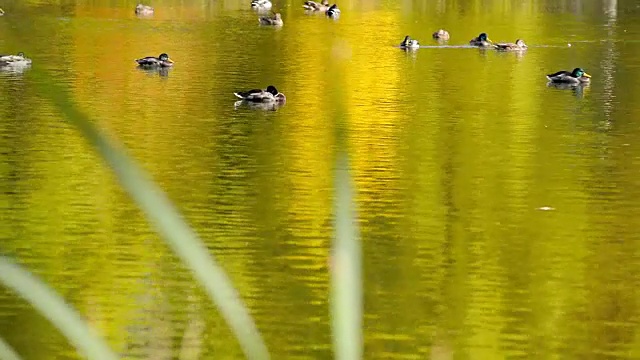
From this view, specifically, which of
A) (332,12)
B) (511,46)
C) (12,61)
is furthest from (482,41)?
(12,61)

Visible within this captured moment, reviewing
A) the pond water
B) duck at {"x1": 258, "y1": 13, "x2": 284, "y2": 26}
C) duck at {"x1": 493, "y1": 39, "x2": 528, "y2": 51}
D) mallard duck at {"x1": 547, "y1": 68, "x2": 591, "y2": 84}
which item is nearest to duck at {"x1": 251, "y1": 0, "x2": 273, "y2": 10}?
duck at {"x1": 258, "y1": 13, "x2": 284, "y2": 26}

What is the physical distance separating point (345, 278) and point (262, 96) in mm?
21135

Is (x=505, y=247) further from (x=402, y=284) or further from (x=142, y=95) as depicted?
(x=142, y=95)

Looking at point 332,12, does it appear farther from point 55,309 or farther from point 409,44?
point 55,309

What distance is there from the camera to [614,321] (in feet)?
31.7

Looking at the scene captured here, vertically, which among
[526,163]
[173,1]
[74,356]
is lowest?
[173,1]

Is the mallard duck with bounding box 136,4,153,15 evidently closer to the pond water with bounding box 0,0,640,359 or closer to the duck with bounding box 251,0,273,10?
the duck with bounding box 251,0,273,10

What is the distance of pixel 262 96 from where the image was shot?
22516 millimetres

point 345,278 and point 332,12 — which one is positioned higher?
point 345,278

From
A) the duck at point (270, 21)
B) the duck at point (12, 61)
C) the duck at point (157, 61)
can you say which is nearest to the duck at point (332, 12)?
the duck at point (270, 21)

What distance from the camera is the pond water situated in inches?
368

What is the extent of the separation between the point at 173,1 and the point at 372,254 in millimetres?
40114

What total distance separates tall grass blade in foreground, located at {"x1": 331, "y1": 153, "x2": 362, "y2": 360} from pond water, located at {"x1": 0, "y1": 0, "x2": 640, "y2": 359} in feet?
0.39

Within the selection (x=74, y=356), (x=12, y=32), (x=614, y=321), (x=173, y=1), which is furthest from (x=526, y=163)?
(x=173, y=1)
